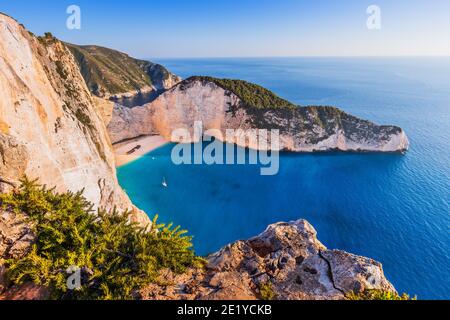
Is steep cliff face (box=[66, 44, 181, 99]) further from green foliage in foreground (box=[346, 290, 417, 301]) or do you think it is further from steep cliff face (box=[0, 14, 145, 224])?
green foliage in foreground (box=[346, 290, 417, 301])

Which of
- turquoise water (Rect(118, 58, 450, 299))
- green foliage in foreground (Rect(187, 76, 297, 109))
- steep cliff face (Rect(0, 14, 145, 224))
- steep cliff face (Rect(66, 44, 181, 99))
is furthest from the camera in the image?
steep cliff face (Rect(66, 44, 181, 99))

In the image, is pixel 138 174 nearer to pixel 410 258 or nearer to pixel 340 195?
pixel 340 195

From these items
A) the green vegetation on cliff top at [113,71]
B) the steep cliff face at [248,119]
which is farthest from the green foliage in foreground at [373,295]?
the green vegetation on cliff top at [113,71]

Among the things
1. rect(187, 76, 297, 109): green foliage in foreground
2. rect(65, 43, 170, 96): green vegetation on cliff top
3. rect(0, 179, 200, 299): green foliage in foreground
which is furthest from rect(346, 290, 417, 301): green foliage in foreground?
rect(65, 43, 170, 96): green vegetation on cliff top

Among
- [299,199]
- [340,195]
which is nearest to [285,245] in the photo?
[299,199]

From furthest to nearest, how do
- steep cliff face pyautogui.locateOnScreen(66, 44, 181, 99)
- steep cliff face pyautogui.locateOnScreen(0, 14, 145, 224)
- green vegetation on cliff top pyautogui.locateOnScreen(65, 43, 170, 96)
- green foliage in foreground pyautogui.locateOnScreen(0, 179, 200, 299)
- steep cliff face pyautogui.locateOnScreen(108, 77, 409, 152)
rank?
green vegetation on cliff top pyautogui.locateOnScreen(65, 43, 170, 96) → steep cliff face pyautogui.locateOnScreen(66, 44, 181, 99) → steep cliff face pyautogui.locateOnScreen(108, 77, 409, 152) → steep cliff face pyautogui.locateOnScreen(0, 14, 145, 224) → green foliage in foreground pyautogui.locateOnScreen(0, 179, 200, 299)

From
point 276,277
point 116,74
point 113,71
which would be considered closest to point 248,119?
point 276,277

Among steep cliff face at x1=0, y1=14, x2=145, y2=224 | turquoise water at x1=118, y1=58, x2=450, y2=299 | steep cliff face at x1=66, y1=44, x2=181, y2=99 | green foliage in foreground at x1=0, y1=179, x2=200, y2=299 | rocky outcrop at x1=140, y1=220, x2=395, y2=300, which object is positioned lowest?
turquoise water at x1=118, y1=58, x2=450, y2=299
